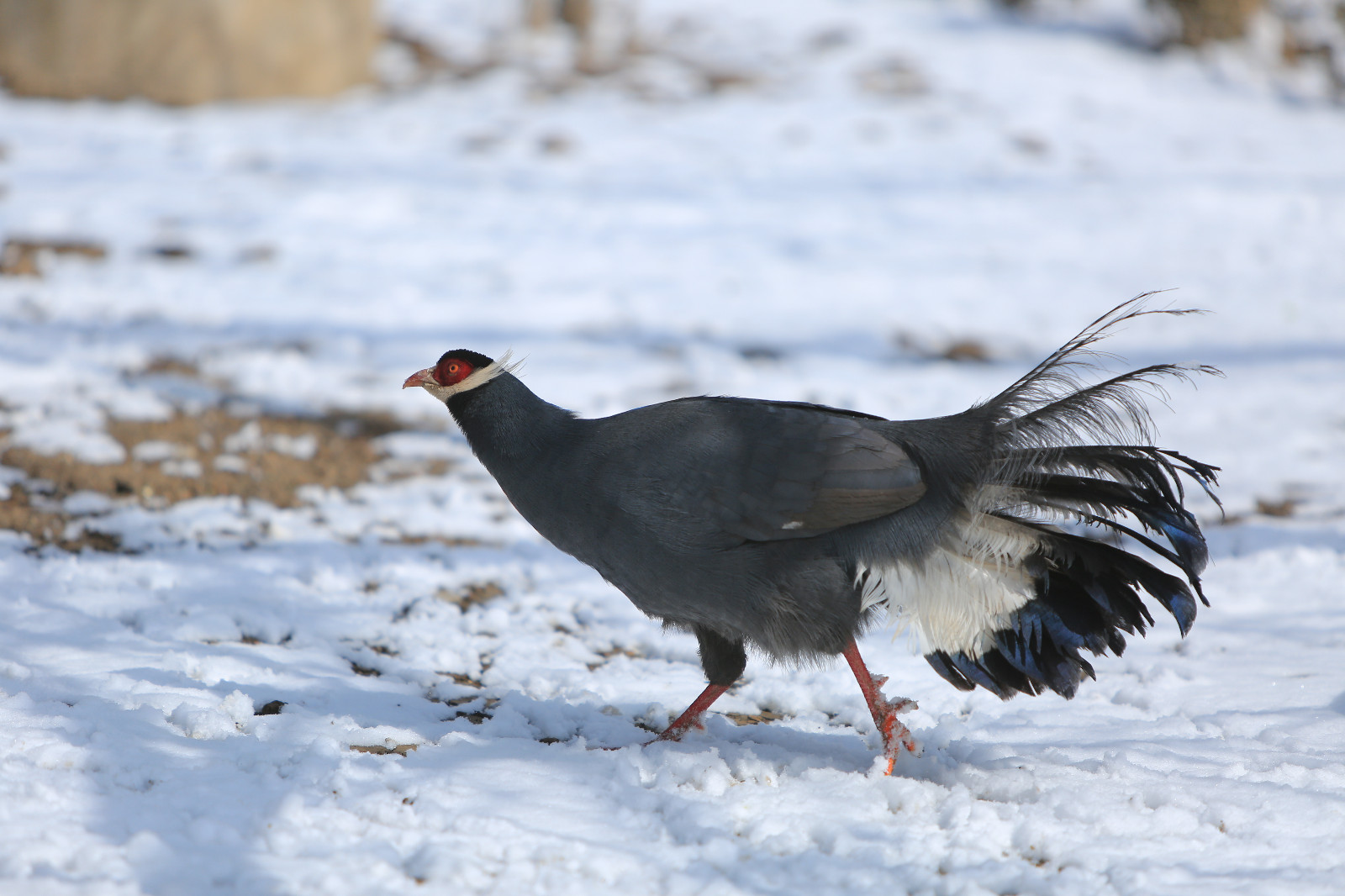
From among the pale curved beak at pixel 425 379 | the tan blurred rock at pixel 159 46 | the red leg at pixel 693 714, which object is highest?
the tan blurred rock at pixel 159 46

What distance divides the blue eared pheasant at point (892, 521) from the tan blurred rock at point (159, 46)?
10.00 m

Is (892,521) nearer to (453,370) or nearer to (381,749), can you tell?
(453,370)

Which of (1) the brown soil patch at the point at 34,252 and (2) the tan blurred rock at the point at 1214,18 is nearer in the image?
(1) the brown soil patch at the point at 34,252

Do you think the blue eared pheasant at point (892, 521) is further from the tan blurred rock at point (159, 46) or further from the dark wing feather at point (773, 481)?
the tan blurred rock at point (159, 46)

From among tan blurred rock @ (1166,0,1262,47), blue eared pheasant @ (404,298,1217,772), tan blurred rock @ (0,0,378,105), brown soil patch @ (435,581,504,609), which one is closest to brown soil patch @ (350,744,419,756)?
blue eared pheasant @ (404,298,1217,772)

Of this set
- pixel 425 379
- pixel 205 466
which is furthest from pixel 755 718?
pixel 205 466

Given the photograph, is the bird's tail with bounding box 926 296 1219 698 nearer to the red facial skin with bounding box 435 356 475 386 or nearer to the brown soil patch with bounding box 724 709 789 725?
the brown soil patch with bounding box 724 709 789 725

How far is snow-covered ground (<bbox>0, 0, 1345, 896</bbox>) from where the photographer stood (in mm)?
2721

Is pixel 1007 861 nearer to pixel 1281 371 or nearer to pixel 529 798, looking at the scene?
pixel 529 798

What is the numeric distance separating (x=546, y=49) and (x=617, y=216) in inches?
219

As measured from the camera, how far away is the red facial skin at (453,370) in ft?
11.0

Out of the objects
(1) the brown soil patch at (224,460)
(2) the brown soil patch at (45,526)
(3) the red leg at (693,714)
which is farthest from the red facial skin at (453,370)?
(1) the brown soil patch at (224,460)

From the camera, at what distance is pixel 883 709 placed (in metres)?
3.25

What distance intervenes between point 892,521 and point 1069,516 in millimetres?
529
